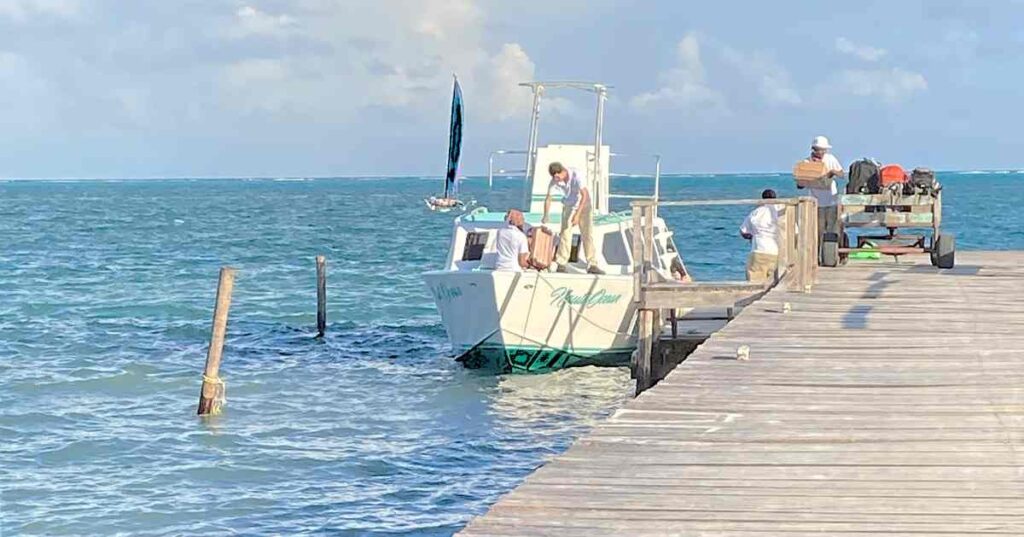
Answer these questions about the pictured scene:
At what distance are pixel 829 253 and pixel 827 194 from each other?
2.55 feet

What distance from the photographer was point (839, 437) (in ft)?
24.5

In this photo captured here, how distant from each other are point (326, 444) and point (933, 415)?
853cm

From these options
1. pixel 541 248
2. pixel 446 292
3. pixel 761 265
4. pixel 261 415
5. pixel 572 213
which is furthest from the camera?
pixel 446 292

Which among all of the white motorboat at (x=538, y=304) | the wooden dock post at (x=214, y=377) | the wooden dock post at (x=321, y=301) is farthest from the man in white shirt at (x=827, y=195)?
the wooden dock post at (x=321, y=301)

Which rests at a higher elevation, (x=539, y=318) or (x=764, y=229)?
(x=764, y=229)

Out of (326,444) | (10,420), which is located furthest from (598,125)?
(10,420)

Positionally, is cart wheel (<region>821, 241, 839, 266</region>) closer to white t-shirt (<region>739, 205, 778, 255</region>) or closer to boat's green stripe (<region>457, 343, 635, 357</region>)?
white t-shirt (<region>739, 205, 778, 255</region>)

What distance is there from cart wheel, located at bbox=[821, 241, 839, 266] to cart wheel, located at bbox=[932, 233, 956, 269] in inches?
49.1

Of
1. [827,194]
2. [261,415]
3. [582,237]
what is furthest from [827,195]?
[261,415]

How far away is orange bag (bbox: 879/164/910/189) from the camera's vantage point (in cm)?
1889

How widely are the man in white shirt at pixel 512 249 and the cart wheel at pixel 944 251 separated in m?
5.24

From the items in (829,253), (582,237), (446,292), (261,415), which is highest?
(582,237)

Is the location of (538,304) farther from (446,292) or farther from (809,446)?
(809,446)

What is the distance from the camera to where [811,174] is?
18.2 m
